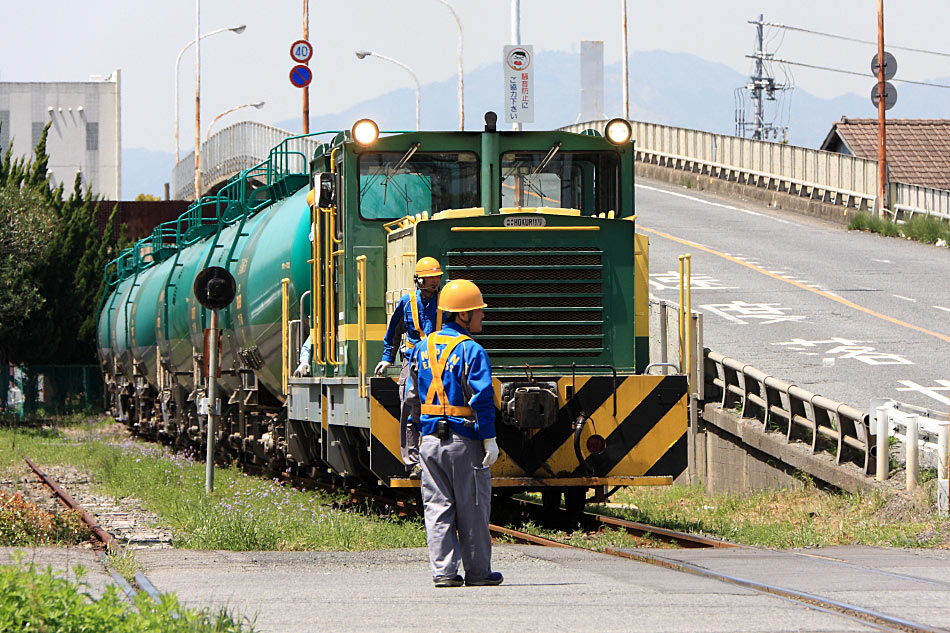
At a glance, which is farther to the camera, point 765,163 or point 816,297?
point 765,163

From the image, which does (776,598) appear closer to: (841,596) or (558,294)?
(841,596)

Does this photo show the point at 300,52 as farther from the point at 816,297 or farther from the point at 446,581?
the point at 446,581

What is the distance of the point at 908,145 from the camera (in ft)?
191

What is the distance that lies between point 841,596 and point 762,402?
10.5 meters

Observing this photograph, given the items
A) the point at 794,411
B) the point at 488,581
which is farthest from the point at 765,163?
the point at 488,581

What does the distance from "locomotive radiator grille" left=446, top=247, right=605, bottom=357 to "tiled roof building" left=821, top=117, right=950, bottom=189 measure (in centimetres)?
4449

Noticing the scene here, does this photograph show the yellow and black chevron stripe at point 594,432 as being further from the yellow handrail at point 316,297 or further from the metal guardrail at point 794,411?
the metal guardrail at point 794,411

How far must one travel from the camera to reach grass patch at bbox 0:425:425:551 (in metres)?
11.8

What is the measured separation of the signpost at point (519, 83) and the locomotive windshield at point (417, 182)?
22171 mm

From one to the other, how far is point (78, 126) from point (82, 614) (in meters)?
92.8

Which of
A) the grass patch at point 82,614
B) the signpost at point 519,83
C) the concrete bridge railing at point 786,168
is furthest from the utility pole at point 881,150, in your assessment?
the grass patch at point 82,614

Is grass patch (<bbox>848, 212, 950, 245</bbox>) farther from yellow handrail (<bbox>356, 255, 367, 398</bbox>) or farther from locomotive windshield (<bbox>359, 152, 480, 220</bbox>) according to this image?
yellow handrail (<bbox>356, 255, 367, 398</bbox>)

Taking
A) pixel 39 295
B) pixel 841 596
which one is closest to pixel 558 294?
pixel 841 596

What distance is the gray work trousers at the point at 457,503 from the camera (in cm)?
899
